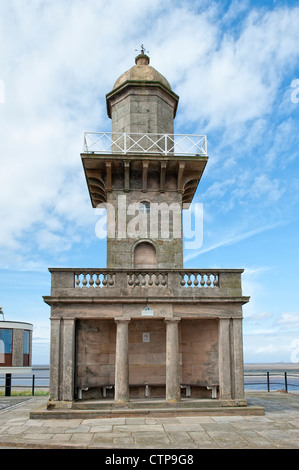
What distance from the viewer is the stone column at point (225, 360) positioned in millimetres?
14391

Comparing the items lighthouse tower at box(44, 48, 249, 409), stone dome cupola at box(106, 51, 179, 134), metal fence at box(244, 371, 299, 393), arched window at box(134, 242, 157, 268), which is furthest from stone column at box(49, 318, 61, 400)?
stone dome cupola at box(106, 51, 179, 134)

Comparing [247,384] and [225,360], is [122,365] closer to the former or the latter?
[225,360]

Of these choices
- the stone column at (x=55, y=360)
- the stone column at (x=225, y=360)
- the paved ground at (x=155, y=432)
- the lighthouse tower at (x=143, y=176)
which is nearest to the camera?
the paved ground at (x=155, y=432)

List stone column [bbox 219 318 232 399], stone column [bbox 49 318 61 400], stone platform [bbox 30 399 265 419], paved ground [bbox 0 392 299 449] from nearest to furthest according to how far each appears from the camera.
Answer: paved ground [bbox 0 392 299 449]
stone platform [bbox 30 399 265 419]
stone column [bbox 49 318 61 400]
stone column [bbox 219 318 232 399]

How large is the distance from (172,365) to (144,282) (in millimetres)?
2873

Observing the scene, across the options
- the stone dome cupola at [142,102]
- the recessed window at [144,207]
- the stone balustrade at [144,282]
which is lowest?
the stone balustrade at [144,282]

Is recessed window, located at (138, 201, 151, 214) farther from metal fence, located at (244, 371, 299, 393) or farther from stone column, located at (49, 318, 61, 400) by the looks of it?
metal fence, located at (244, 371, 299, 393)

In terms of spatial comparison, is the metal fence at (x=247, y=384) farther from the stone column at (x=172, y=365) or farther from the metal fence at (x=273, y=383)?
the stone column at (x=172, y=365)

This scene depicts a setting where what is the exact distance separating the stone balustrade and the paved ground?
394cm

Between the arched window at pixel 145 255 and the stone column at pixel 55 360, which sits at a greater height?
the arched window at pixel 145 255

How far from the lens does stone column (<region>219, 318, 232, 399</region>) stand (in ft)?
47.2

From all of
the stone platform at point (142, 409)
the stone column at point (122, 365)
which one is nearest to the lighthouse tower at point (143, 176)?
the stone column at point (122, 365)

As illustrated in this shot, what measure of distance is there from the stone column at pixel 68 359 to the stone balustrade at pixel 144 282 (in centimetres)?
111

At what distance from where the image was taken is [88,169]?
59.0 ft
